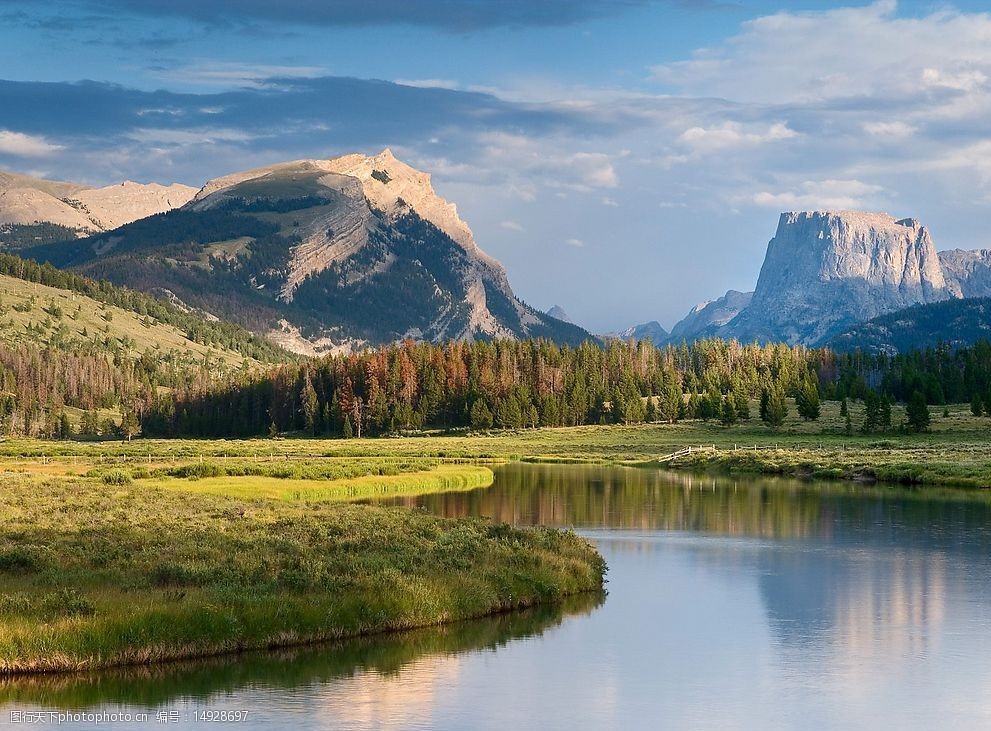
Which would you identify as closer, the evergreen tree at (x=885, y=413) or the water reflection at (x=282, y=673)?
the water reflection at (x=282, y=673)

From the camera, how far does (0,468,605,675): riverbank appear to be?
3294 cm

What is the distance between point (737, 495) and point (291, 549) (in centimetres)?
5367

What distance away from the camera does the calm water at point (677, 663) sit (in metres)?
29.7

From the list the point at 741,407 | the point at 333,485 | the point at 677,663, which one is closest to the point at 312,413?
the point at 741,407

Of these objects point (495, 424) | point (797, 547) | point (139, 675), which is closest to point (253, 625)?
point (139, 675)

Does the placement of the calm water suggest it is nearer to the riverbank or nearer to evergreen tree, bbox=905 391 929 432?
the riverbank

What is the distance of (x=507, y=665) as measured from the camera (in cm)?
3494

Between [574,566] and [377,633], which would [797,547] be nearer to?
[574,566]

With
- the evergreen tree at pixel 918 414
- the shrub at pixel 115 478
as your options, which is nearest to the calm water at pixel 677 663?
the shrub at pixel 115 478

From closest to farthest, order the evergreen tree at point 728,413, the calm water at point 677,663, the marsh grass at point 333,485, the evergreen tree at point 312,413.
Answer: the calm water at point 677,663 → the marsh grass at point 333,485 → the evergreen tree at point 728,413 → the evergreen tree at point 312,413

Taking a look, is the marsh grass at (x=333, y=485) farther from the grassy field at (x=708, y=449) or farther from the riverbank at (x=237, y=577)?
the grassy field at (x=708, y=449)

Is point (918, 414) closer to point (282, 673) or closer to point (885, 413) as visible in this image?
point (885, 413)

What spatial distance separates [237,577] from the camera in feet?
129

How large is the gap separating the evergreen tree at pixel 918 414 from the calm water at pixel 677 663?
93.4m
